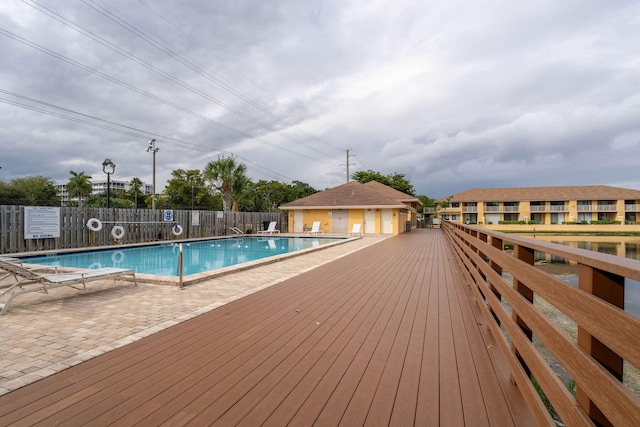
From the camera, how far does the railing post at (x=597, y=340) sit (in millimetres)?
985

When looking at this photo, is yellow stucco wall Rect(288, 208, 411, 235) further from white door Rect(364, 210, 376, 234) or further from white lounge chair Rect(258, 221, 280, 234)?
white lounge chair Rect(258, 221, 280, 234)

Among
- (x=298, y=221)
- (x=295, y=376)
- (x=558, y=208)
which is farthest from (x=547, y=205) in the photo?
(x=295, y=376)

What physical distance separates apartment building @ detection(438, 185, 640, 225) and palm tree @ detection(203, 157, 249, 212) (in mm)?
34781

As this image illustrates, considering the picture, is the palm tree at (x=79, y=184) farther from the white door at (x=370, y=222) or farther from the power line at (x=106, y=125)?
the white door at (x=370, y=222)

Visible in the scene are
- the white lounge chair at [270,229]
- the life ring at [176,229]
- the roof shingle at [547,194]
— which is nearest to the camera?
the life ring at [176,229]

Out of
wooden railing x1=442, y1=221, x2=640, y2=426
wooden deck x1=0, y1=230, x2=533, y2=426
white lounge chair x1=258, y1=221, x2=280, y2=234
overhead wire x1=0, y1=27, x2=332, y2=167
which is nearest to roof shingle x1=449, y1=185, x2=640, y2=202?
white lounge chair x1=258, y1=221, x2=280, y2=234

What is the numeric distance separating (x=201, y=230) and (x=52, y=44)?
1187 cm

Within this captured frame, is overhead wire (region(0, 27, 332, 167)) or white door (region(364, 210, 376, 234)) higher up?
overhead wire (region(0, 27, 332, 167))

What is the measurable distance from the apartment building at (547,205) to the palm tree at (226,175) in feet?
114

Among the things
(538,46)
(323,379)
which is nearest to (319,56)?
(538,46)

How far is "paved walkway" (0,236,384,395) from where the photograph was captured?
108 inches

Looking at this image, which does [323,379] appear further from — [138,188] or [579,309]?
[138,188]

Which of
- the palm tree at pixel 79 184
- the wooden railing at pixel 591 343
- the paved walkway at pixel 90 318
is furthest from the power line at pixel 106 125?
the palm tree at pixel 79 184

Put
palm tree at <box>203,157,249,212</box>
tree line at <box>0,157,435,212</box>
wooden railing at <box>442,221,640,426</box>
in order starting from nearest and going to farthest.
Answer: wooden railing at <box>442,221,640,426</box> < palm tree at <box>203,157,249,212</box> < tree line at <box>0,157,435,212</box>
